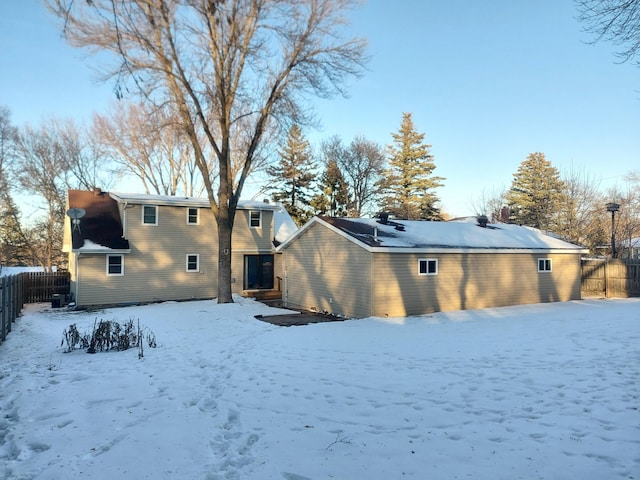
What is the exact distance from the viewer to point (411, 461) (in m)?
3.92

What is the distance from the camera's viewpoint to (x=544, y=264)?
64.0ft

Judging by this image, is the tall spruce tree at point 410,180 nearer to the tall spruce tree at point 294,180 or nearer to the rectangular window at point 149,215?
the tall spruce tree at point 294,180

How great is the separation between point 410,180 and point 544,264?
Result: 2311 centimetres

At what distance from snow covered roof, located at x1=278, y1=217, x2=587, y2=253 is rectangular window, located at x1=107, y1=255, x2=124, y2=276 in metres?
7.65

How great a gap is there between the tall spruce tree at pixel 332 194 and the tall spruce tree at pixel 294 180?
0.97 metres

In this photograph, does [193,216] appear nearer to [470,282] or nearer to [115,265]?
[115,265]

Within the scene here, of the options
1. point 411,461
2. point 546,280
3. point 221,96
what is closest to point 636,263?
point 546,280

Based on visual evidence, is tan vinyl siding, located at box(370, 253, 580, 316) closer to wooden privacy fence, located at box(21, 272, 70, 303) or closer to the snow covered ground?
the snow covered ground

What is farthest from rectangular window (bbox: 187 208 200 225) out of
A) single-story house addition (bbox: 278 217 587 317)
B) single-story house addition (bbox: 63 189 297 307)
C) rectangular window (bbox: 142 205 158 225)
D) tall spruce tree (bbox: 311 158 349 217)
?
tall spruce tree (bbox: 311 158 349 217)

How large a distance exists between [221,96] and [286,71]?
119 inches

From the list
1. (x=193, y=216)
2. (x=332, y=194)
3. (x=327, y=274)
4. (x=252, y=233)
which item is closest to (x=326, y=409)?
(x=327, y=274)

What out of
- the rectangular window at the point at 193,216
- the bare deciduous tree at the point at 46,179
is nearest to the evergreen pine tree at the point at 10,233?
the bare deciduous tree at the point at 46,179

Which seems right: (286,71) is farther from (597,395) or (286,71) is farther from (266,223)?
(597,395)

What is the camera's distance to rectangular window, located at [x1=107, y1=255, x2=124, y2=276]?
19.4m
